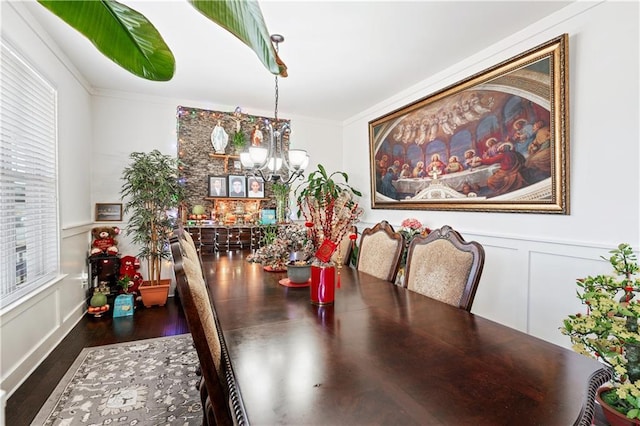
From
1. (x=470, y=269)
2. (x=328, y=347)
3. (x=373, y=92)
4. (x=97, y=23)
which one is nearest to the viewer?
(x=97, y=23)

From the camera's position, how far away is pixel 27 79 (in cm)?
239

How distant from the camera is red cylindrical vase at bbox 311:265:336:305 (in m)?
1.52

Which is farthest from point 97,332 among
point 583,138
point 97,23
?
point 583,138

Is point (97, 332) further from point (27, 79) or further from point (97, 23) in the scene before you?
point (97, 23)

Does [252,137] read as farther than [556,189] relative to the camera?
Yes

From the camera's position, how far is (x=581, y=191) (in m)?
2.26

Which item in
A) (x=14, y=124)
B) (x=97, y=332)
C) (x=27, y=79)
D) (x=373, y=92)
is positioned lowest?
(x=97, y=332)

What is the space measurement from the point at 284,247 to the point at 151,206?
2.47 m

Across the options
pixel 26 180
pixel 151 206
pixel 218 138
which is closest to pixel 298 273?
pixel 26 180

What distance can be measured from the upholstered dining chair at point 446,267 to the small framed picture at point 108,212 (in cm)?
376

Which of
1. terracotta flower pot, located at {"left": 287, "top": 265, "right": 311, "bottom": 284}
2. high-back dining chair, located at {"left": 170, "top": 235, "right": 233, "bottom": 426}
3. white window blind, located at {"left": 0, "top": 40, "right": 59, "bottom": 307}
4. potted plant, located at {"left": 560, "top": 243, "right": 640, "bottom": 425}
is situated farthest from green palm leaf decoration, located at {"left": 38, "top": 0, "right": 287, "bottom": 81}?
white window blind, located at {"left": 0, "top": 40, "right": 59, "bottom": 307}

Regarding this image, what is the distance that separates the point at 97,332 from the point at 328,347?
310cm

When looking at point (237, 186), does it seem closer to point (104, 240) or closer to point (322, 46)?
point (104, 240)

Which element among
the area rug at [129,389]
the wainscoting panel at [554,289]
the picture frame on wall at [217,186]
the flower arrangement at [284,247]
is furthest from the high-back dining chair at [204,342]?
the picture frame on wall at [217,186]
